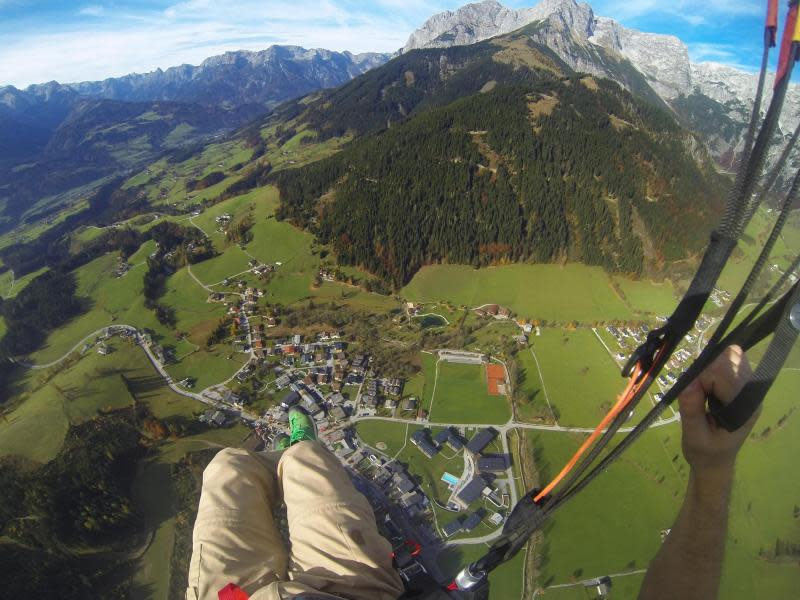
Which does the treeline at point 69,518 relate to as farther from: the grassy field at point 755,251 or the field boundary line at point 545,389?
the grassy field at point 755,251

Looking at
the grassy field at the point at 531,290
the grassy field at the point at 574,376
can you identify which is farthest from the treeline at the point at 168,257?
the grassy field at the point at 574,376

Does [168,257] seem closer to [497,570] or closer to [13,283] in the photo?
[13,283]

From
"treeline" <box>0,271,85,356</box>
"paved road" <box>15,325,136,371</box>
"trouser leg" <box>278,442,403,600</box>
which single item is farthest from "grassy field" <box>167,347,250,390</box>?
"trouser leg" <box>278,442,403,600</box>

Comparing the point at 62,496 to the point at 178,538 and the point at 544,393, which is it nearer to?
the point at 178,538

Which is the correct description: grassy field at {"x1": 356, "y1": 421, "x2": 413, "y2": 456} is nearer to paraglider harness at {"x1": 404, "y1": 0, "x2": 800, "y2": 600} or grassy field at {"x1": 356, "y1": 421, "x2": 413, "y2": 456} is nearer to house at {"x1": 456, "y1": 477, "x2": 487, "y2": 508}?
house at {"x1": 456, "y1": 477, "x2": 487, "y2": 508}

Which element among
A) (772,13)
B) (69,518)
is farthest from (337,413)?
(772,13)

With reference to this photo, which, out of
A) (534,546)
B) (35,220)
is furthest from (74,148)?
(534,546)
